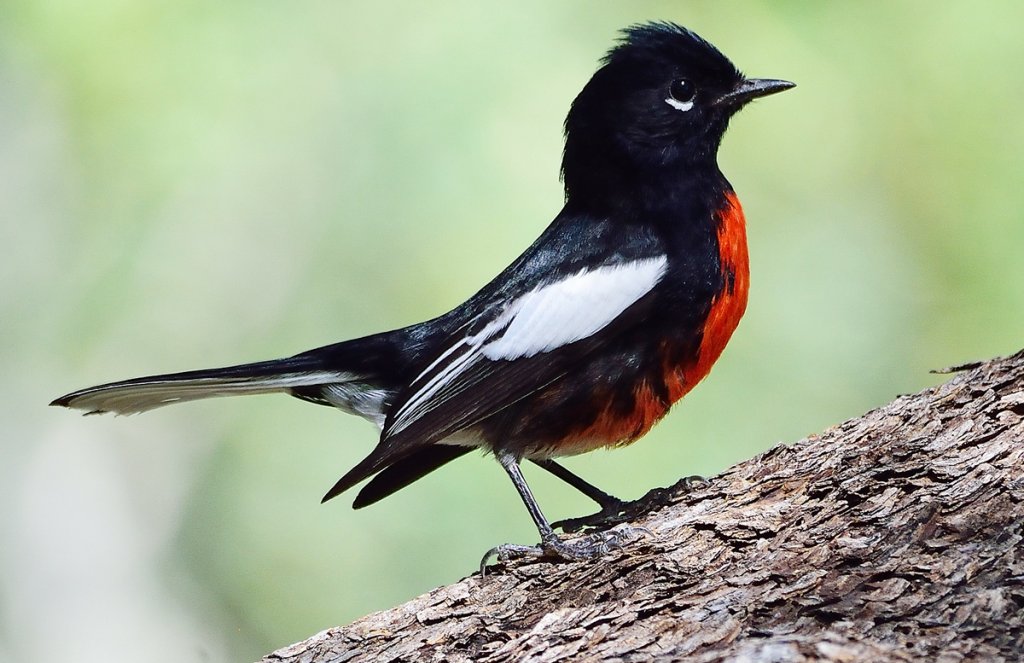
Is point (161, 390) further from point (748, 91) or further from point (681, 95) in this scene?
point (748, 91)

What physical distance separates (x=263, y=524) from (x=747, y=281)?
3.00 meters

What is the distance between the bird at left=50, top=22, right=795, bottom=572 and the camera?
3.82m

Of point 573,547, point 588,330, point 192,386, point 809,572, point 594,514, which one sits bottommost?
point 809,572

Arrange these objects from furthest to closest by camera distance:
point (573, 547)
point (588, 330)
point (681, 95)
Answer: point (681, 95) → point (588, 330) → point (573, 547)

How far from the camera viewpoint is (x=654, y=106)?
417 centimetres

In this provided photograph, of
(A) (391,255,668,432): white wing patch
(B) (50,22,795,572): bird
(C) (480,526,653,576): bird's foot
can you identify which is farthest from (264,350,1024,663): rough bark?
(A) (391,255,668,432): white wing patch

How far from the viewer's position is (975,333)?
229 inches

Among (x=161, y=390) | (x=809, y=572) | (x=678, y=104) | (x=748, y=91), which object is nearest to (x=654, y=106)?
(x=678, y=104)

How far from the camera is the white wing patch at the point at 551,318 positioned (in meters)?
3.82

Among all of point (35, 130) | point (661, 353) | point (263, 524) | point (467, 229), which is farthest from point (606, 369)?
point (35, 130)

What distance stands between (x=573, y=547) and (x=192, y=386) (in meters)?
1.45

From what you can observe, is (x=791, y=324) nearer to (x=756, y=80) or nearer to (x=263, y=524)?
(x=756, y=80)

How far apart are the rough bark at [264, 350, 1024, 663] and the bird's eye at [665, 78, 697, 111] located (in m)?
1.33

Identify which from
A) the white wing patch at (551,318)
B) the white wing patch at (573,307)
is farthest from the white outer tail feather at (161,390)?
the white wing patch at (573,307)
